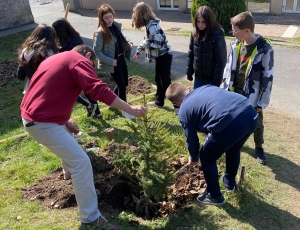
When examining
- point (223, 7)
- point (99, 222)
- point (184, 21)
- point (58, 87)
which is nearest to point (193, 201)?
point (99, 222)

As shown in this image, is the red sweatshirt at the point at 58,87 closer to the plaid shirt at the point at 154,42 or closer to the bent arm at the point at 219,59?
the bent arm at the point at 219,59

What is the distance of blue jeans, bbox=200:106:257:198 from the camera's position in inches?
126

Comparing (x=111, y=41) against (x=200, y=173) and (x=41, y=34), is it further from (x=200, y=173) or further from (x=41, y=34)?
(x=200, y=173)

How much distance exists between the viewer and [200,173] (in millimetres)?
4277

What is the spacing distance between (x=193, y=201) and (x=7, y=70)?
283 inches

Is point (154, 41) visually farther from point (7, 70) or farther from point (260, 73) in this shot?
point (7, 70)

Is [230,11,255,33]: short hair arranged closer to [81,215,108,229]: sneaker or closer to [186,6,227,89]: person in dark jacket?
[186,6,227,89]: person in dark jacket

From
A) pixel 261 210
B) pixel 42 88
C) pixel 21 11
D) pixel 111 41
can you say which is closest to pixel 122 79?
pixel 111 41

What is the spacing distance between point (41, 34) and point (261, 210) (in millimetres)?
3160

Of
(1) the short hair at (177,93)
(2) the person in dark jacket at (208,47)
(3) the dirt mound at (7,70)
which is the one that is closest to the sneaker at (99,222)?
(1) the short hair at (177,93)

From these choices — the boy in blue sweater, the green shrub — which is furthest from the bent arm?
the green shrub

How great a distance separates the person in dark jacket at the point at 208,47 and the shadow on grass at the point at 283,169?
1239 mm

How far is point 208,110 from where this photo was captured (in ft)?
10.6

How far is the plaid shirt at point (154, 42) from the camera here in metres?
5.58
